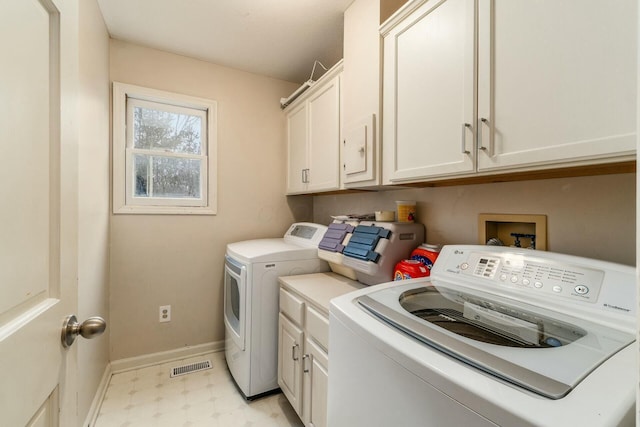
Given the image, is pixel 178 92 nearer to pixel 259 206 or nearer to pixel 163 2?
pixel 163 2

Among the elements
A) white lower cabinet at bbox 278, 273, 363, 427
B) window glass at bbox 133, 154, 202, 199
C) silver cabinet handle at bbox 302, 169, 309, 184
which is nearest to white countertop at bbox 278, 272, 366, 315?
white lower cabinet at bbox 278, 273, 363, 427

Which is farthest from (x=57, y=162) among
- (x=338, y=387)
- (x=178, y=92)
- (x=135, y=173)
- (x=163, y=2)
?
(x=178, y=92)

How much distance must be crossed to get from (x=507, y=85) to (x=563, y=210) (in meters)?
0.53

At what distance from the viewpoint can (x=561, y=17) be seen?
80 cm

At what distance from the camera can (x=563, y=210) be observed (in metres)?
1.06

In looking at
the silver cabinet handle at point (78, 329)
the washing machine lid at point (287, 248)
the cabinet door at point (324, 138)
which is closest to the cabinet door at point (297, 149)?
the cabinet door at point (324, 138)

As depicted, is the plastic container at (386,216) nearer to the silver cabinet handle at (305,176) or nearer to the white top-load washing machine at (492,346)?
the white top-load washing machine at (492,346)

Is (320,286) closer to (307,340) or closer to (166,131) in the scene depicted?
(307,340)

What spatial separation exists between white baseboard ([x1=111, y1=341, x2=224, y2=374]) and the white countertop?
1.18m

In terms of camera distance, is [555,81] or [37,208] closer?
[37,208]

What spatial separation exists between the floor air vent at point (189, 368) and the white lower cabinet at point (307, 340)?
0.80 m

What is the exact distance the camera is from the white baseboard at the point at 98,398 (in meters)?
1.61

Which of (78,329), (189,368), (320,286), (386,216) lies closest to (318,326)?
(320,286)

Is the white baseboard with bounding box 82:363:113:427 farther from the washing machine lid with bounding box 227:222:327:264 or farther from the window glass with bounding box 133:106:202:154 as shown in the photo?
the window glass with bounding box 133:106:202:154
